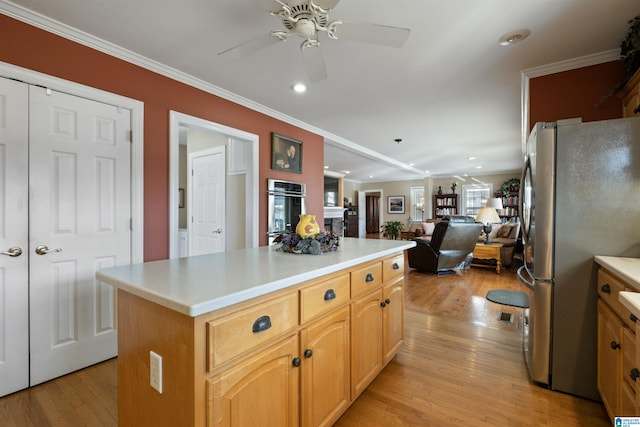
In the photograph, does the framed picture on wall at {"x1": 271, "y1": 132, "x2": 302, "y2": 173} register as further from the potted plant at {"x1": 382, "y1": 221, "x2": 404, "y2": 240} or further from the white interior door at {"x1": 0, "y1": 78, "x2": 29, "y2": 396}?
the potted plant at {"x1": 382, "y1": 221, "x2": 404, "y2": 240}

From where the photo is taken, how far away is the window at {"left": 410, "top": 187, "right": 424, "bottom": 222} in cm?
1115

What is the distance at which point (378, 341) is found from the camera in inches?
74.2

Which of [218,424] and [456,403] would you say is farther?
[456,403]

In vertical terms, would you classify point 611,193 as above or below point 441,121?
below

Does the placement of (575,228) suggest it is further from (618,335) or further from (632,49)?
(632,49)

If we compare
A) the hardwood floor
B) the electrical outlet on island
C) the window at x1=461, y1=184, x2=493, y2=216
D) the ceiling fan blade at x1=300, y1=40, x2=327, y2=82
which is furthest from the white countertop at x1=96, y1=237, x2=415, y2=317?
the window at x1=461, y1=184, x2=493, y2=216

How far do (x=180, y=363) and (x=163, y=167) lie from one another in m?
2.11

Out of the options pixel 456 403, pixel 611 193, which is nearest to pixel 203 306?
pixel 456 403

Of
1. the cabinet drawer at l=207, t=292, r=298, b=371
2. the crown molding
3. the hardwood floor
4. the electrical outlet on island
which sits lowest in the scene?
the hardwood floor

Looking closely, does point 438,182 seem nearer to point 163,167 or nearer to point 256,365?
point 163,167

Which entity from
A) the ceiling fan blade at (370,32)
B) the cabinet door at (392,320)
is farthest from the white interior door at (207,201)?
the ceiling fan blade at (370,32)

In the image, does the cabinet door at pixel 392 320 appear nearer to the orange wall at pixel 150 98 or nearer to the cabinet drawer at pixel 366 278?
the cabinet drawer at pixel 366 278

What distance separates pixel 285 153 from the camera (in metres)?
3.92

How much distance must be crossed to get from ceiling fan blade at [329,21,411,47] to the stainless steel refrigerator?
3.56 feet
